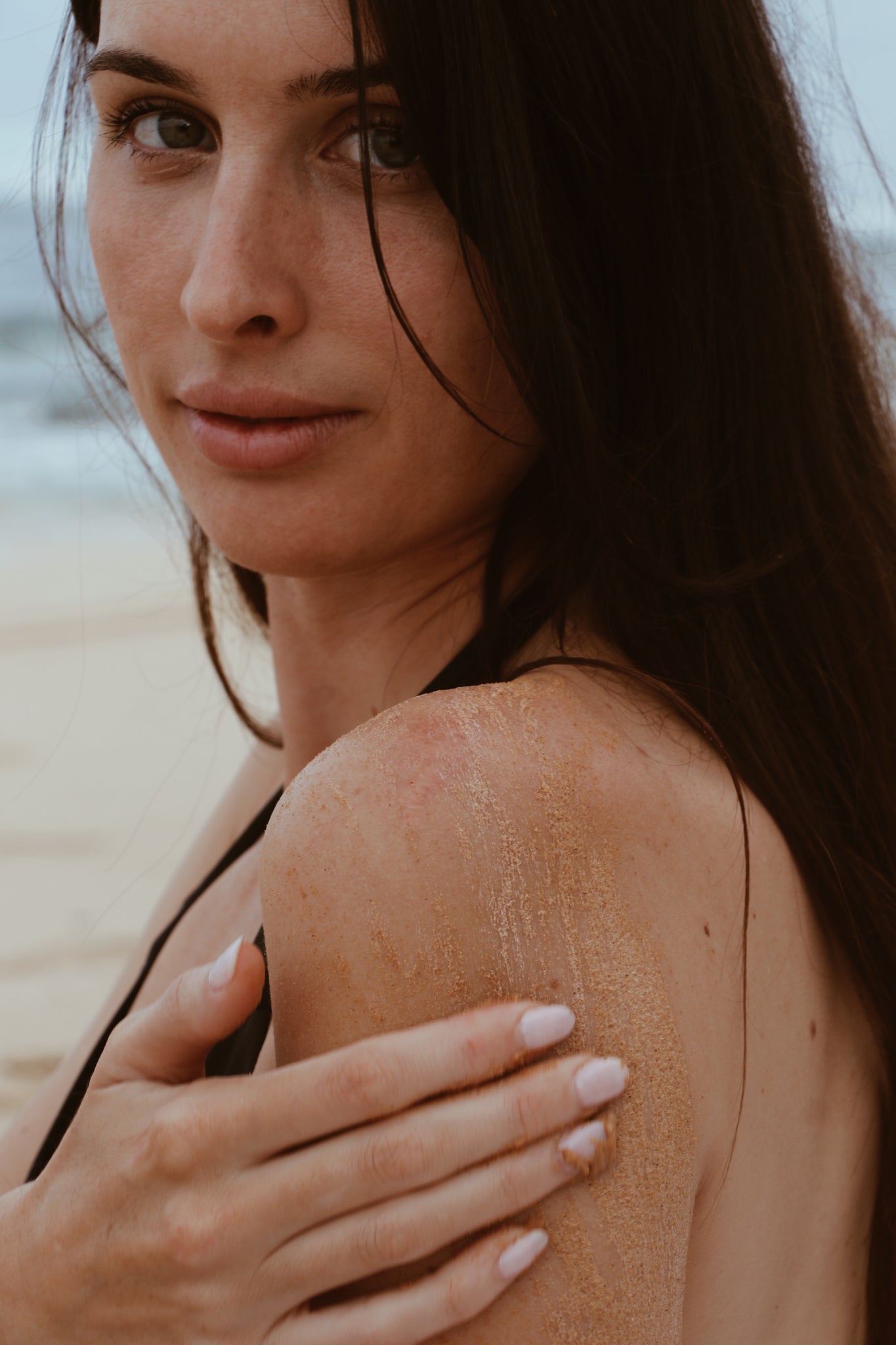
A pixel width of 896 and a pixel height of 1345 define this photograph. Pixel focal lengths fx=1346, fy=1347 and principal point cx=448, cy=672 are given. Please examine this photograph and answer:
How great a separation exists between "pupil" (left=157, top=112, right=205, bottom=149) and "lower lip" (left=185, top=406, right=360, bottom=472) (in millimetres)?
291

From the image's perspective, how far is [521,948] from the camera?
42.8 inches

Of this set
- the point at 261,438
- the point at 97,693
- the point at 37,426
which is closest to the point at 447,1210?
the point at 261,438

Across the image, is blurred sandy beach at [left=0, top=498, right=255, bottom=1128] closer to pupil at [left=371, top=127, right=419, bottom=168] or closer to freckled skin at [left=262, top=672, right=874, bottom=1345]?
pupil at [left=371, top=127, right=419, bottom=168]

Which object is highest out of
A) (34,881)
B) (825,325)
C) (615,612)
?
(825,325)

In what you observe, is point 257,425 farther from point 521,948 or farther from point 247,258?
point 521,948

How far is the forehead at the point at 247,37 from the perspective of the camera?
4.18 feet

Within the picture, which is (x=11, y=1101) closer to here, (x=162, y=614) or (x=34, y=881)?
(x=34, y=881)

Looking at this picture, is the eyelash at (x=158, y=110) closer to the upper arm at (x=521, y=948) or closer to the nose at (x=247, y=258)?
the nose at (x=247, y=258)

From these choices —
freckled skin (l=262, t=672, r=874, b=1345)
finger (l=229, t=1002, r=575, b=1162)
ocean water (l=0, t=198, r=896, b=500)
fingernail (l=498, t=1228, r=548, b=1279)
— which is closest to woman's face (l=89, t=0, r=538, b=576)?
freckled skin (l=262, t=672, r=874, b=1345)

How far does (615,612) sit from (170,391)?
1.94ft

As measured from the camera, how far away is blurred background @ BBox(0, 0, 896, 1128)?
77.2 inches

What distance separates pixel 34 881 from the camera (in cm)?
532

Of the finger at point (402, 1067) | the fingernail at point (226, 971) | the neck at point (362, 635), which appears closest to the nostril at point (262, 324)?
the neck at point (362, 635)

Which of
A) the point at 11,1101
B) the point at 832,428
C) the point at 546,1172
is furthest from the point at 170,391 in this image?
the point at 11,1101
